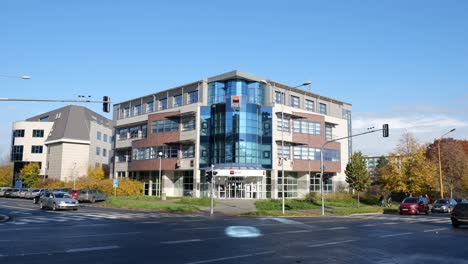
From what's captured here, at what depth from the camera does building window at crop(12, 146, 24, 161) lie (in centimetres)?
9188

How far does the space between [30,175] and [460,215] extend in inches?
3198

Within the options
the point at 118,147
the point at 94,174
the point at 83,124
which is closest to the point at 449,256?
the point at 118,147

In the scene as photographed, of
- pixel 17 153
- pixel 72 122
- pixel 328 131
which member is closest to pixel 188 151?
pixel 328 131

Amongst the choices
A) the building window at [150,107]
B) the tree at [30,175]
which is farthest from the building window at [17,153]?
the building window at [150,107]

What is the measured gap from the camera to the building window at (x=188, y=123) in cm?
5751

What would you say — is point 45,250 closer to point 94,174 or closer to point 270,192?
point 270,192

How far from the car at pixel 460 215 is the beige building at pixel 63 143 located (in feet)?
239

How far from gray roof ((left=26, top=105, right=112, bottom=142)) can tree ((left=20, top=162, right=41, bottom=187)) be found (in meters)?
6.95

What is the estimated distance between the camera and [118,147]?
233ft

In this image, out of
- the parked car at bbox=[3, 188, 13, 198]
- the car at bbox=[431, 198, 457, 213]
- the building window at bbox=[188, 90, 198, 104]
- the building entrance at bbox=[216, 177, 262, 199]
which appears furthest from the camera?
the parked car at bbox=[3, 188, 13, 198]

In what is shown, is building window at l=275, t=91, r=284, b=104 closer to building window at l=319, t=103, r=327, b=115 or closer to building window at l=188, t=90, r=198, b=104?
building window at l=319, t=103, r=327, b=115

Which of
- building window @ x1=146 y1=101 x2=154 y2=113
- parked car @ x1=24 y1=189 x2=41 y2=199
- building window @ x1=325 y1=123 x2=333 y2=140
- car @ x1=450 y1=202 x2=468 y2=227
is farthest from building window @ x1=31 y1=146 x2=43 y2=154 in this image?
car @ x1=450 y1=202 x2=468 y2=227

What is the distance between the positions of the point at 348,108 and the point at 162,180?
35245 mm

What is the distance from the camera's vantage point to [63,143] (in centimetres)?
8588
